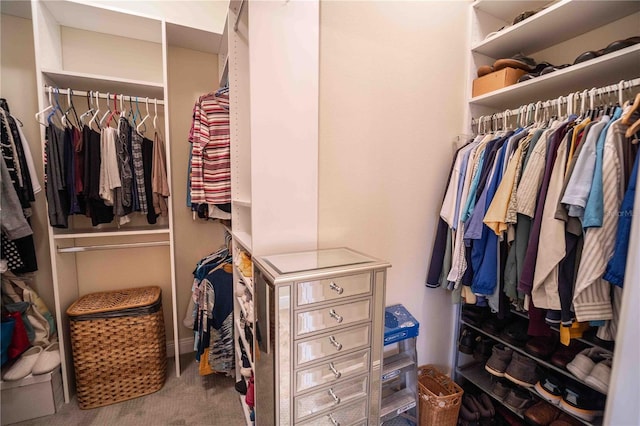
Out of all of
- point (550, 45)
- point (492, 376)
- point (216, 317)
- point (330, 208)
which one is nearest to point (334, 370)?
point (330, 208)

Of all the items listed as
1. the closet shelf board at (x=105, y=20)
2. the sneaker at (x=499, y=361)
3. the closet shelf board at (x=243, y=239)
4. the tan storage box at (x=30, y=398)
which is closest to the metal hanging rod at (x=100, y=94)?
the closet shelf board at (x=105, y=20)

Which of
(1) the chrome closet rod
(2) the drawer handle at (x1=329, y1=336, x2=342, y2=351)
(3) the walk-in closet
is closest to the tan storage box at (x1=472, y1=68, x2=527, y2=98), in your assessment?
(3) the walk-in closet

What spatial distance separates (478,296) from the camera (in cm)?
130

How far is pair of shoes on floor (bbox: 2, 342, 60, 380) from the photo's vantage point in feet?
4.55

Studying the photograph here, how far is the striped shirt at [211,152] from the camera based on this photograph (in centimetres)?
145

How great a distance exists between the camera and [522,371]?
49.2 inches

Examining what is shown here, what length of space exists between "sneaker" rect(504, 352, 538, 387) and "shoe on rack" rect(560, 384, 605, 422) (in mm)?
127

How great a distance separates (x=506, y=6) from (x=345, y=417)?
2228 mm

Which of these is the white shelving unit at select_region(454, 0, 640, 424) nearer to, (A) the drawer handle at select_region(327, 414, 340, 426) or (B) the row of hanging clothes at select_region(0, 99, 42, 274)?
(A) the drawer handle at select_region(327, 414, 340, 426)

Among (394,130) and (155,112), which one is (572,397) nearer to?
(394,130)

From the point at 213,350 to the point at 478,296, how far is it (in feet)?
5.18

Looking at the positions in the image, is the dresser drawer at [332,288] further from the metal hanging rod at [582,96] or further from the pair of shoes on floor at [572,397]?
the metal hanging rod at [582,96]

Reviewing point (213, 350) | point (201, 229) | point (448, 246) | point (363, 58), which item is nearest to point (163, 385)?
point (213, 350)

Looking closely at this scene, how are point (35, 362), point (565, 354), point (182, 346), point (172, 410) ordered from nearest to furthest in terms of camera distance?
1. point (565, 354)
2. point (35, 362)
3. point (172, 410)
4. point (182, 346)
